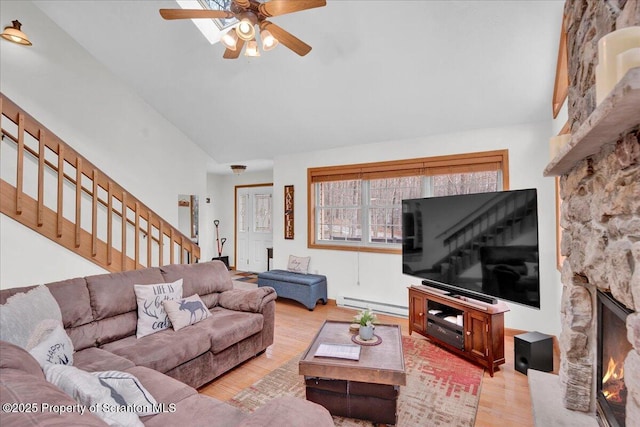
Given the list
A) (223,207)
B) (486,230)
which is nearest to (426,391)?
(486,230)

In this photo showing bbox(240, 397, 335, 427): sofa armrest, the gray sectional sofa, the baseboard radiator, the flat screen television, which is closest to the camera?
the gray sectional sofa

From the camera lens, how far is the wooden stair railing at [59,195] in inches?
104

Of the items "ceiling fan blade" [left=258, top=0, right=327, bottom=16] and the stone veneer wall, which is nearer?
the stone veneer wall

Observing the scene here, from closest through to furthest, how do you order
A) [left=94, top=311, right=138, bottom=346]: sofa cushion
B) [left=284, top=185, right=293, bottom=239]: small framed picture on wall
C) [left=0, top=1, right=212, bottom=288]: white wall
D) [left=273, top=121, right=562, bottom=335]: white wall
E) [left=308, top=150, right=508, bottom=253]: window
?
[left=94, top=311, right=138, bottom=346]: sofa cushion
[left=0, top=1, right=212, bottom=288]: white wall
[left=273, top=121, right=562, bottom=335]: white wall
[left=308, top=150, right=508, bottom=253]: window
[left=284, top=185, right=293, bottom=239]: small framed picture on wall


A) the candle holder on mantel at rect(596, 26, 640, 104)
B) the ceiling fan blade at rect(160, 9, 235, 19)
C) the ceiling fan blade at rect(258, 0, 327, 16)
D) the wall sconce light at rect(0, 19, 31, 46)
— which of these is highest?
the wall sconce light at rect(0, 19, 31, 46)

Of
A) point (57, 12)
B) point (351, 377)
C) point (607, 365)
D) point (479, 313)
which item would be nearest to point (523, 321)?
point (479, 313)

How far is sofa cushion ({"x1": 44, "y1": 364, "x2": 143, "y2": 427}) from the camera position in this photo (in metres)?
1.11

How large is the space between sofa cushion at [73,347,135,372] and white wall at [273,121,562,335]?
3.19m

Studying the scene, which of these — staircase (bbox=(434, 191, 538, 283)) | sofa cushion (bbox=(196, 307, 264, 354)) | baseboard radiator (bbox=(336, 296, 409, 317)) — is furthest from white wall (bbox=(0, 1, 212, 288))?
staircase (bbox=(434, 191, 538, 283))

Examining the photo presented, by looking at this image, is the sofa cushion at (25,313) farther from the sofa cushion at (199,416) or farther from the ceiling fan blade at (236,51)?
the ceiling fan blade at (236,51)

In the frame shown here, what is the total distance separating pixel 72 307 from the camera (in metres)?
2.15

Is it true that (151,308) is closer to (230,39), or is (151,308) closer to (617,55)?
(230,39)

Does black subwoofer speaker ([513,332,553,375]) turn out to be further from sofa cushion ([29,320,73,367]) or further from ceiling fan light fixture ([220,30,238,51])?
ceiling fan light fixture ([220,30,238,51])

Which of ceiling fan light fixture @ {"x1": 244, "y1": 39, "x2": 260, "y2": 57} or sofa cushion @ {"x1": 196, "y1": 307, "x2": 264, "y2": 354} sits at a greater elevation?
ceiling fan light fixture @ {"x1": 244, "y1": 39, "x2": 260, "y2": 57}
